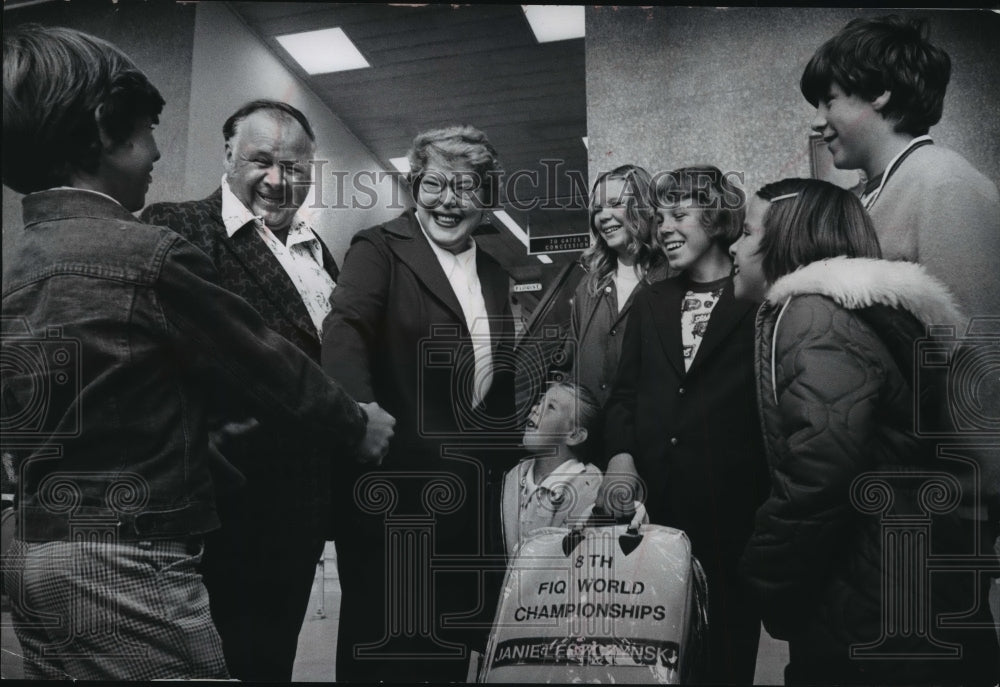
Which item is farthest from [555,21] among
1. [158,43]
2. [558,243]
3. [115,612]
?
[115,612]

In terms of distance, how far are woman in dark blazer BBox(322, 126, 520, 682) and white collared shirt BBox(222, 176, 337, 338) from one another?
1.9 inches

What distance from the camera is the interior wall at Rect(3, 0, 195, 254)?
11.0 feet

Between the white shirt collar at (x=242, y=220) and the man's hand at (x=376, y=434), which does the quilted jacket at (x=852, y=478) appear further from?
the white shirt collar at (x=242, y=220)

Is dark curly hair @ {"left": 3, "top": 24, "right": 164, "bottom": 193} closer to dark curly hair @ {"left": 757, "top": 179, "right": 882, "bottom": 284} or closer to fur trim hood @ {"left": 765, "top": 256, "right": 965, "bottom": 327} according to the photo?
dark curly hair @ {"left": 757, "top": 179, "right": 882, "bottom": 284}

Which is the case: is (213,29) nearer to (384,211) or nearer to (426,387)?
(384,211)

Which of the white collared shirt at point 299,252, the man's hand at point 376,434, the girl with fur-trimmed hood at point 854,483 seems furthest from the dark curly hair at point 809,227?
the white collared shirt at point 299,252

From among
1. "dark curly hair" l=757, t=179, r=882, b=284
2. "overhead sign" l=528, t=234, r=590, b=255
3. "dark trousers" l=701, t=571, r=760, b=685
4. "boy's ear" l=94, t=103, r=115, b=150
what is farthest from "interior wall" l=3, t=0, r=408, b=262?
"dark trousers" l=701, t=571, r=760, b=685

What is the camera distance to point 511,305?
338 cm

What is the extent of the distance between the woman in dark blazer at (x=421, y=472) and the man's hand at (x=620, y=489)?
0.35 m

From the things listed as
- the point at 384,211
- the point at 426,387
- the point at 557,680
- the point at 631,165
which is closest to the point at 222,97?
the point at 384,211

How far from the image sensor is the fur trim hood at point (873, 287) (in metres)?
3.25

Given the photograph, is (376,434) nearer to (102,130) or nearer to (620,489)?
(620,489)

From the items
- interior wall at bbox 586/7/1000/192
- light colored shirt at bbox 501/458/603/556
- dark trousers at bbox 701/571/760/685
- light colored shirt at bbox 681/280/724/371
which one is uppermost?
interior wall at bbox 586/7/1000/192

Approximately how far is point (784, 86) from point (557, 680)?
227cm
